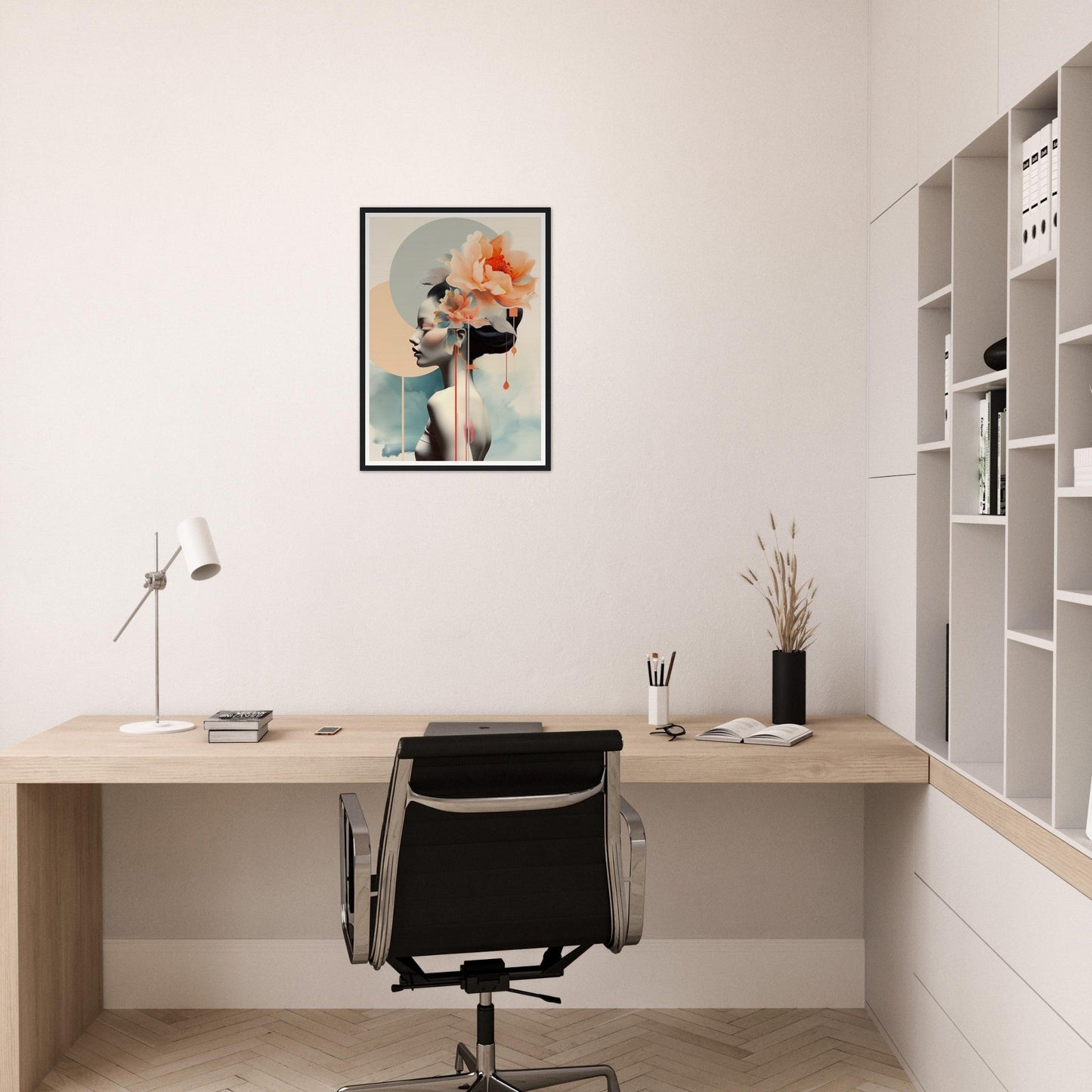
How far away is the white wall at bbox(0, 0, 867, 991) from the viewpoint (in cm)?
305

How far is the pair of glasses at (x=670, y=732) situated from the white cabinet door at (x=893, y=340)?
35.0 inches

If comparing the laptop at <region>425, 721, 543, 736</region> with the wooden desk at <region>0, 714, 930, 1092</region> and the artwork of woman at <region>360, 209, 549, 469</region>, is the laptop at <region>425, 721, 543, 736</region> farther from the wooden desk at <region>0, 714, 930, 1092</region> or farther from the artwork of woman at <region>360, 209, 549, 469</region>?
the artwork of woman at <region>360, 209, 549, 469</region>

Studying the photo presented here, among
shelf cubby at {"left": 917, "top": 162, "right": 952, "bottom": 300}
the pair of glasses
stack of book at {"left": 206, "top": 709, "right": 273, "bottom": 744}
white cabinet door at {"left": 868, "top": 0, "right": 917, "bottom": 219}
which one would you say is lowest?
the pair of glasses

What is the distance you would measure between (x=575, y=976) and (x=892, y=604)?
139 centimetres

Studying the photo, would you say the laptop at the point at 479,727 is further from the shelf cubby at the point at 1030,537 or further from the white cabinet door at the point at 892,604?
the shelf cubby at the point at 1030,537

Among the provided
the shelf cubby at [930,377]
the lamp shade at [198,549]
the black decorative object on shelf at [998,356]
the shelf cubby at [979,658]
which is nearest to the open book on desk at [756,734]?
the shelf cubby at [979,658]

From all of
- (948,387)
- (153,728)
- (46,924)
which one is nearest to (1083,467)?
(948,387)

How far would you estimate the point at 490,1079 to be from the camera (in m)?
2.31

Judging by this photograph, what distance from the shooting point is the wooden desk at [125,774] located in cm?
252

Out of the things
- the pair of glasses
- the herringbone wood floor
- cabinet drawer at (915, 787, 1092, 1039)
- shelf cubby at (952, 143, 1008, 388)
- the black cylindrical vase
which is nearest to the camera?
cabinet drawer at (915, 787, 1092, 1039)

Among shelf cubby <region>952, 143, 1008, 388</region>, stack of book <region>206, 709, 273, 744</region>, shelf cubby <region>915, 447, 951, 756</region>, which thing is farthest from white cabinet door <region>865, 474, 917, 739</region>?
stack of book <region>206, 709, 273, 744</region>

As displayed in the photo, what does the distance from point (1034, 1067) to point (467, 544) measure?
1.87 metres

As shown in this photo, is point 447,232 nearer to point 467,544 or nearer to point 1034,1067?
point 467,544

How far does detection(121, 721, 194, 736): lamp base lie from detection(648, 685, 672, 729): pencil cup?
1251 mm
